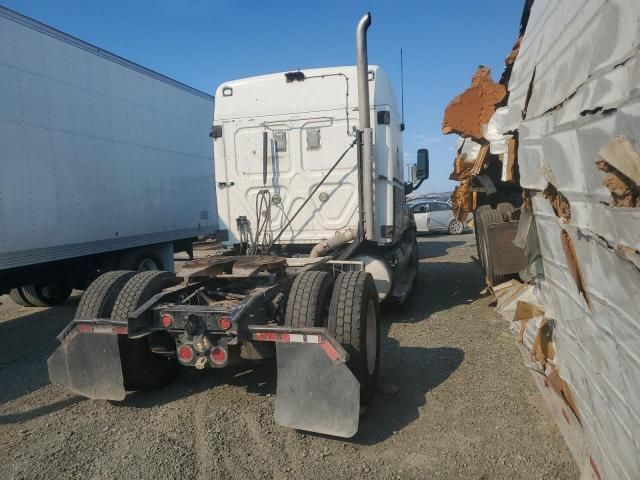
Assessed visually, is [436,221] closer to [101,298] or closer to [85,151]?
[85,151]

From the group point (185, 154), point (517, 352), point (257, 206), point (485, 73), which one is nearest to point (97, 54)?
point (185, 154)

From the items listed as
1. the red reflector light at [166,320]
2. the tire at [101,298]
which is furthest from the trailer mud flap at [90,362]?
the red reflector light at [166,320]

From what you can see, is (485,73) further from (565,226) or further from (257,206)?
(565,226)

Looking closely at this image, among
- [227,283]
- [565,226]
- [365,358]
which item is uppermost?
[565,226]

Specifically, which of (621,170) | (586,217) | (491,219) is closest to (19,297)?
(491,219)

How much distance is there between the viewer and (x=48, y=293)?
835 centimetres

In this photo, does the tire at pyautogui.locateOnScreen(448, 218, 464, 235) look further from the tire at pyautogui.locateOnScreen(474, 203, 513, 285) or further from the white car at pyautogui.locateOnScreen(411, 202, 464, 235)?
the tire at pyautogui.locateOnScreen(474, 203, 513, 285)

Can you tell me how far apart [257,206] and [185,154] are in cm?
402

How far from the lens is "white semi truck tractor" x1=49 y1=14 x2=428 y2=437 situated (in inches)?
134

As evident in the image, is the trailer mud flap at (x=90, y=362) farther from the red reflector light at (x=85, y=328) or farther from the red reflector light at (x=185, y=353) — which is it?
the red reflector light at (x=185, y=353)

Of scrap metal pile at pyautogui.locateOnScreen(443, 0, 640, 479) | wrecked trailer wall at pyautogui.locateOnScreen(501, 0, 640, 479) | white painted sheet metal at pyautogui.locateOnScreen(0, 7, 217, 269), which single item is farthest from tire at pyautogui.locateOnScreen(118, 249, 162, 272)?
wrecked trailer wall at pyautogui.locateOnScreen(501, 0, 640, 479)

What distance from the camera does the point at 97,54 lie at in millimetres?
7680

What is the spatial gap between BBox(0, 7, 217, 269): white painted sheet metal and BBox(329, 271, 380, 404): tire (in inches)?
180

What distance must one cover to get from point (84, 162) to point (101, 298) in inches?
154
